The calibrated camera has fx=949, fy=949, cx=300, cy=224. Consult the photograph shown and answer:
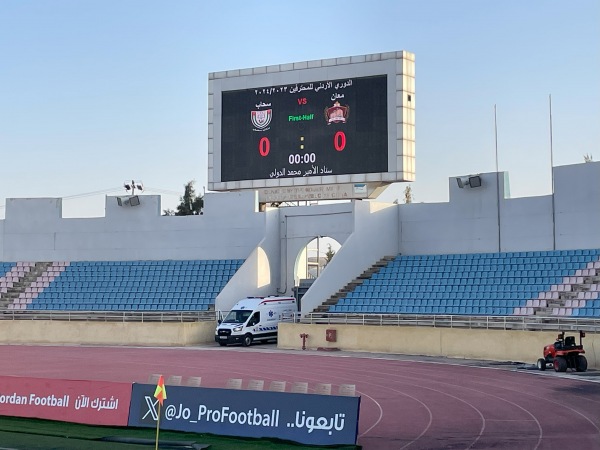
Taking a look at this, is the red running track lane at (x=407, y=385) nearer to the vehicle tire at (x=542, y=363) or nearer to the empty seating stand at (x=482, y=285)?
the vehicle tire at (x=542, y=363)

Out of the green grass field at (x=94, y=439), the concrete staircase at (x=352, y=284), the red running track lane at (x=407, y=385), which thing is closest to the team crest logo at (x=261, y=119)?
the concrete staircase at (x=352, y=284)

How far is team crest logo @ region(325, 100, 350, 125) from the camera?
44688 millimetres

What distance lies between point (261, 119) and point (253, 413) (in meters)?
28.8

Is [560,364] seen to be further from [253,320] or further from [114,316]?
[114,316]

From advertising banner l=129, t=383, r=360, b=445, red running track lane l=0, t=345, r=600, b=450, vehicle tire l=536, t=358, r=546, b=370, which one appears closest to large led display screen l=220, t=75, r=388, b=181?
red running track lane l=0, t=345, r=600, b=450

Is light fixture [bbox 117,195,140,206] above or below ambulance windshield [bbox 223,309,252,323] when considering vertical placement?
above

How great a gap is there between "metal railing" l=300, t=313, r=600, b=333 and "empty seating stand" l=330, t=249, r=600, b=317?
70 cm

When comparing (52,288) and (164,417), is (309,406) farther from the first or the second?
(52,288)

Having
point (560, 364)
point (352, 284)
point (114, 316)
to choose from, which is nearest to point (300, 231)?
point (352, 284)

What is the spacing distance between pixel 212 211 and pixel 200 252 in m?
2.34

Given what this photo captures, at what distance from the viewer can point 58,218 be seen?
54.6 m

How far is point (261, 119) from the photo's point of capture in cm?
4659

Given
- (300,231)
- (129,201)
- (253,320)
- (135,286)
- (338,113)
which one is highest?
(338,113)

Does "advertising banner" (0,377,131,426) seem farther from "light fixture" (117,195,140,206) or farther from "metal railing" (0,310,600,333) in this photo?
"light fixture" (117,195,140,206)
